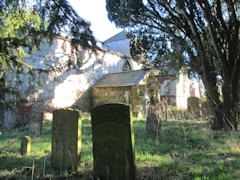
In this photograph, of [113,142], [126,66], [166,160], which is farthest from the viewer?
[126,66]

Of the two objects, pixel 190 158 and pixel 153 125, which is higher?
pixel 153 125

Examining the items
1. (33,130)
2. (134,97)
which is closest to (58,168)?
(33,130)

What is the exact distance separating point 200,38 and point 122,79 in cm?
626

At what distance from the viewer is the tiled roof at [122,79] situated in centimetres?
1047

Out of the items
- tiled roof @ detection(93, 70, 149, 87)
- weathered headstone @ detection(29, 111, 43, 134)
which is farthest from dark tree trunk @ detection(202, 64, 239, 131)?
weathered headstone @ detection(29, 111, 43, 134)

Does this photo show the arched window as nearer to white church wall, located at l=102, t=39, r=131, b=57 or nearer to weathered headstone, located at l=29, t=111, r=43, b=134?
white church wall, located at l=102, t=39, r=131, b=57

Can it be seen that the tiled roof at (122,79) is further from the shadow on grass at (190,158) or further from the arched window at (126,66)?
the shadow on grass at (190,158)

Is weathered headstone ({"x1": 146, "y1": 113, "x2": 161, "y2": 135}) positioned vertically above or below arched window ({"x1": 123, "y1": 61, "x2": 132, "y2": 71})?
below

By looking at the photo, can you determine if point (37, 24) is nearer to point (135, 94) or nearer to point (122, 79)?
point (135, 94)

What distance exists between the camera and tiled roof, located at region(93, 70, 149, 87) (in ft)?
34.3

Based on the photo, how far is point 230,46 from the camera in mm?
5727

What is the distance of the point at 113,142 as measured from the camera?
8.75ft

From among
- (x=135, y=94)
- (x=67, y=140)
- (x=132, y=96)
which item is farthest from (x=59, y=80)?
(x=67, y=140)

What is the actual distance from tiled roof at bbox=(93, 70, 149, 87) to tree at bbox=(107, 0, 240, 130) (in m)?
3.05
